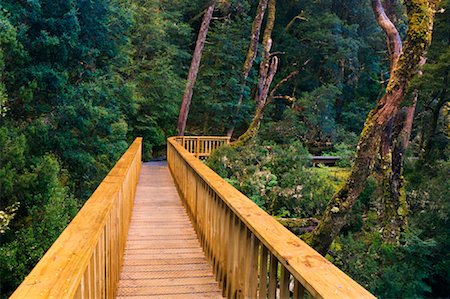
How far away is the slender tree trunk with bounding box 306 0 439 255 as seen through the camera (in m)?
7.12

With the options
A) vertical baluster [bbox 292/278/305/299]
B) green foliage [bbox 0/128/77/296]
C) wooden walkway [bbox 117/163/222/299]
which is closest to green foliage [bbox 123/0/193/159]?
green foliage [bbox 0/128/77/296]

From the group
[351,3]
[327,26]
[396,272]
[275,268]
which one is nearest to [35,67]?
[275,268]

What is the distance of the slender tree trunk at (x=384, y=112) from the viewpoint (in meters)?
7.12

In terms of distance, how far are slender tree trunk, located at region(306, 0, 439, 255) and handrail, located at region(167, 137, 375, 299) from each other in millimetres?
4215

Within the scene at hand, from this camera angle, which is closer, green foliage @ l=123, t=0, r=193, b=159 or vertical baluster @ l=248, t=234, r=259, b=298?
vertical baluster @ l=248, t=234, r=259, b=298

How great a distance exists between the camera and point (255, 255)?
212 centimetres

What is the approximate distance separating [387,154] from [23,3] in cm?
963

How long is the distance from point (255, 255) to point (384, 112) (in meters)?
6.31

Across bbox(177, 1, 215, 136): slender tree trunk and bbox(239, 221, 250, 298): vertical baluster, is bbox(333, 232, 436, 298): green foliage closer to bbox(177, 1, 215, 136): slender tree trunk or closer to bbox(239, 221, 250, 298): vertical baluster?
bbox(239, 221, 250, 298): vertical baluster

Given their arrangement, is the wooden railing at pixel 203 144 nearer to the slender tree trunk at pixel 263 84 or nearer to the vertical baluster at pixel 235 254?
the slender tree trunk at pixel 263 84

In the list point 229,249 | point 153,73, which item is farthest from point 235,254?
point 153,73

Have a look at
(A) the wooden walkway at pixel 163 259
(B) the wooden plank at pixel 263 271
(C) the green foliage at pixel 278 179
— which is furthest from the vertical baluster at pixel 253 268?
(C) the green foliage at pixel 278 179

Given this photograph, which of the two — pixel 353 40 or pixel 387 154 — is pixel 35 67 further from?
pixel 353 40

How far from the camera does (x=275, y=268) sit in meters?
1.79
